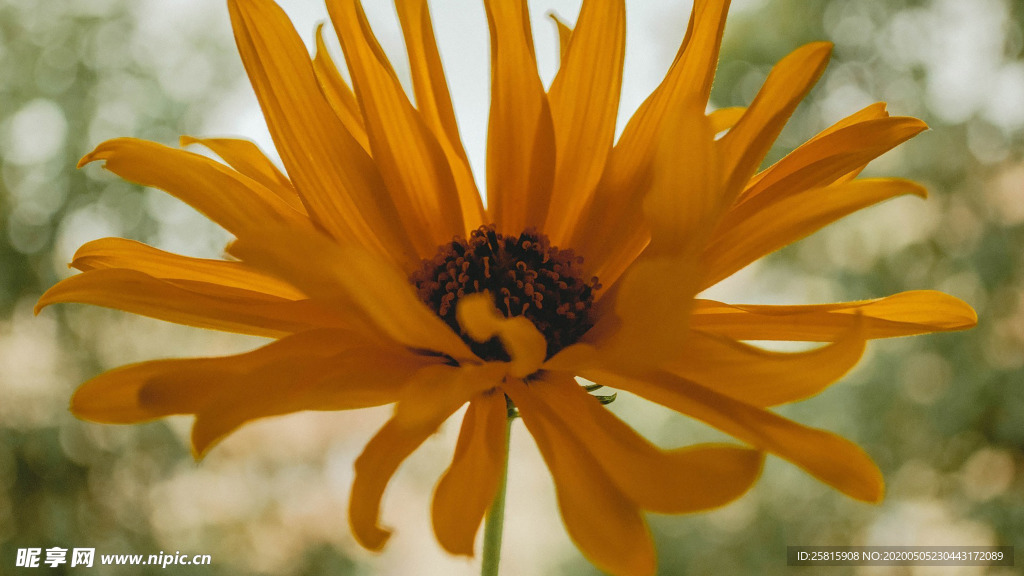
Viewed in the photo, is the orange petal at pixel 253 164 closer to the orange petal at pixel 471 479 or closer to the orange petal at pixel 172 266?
the orange petal at pixel 172 266

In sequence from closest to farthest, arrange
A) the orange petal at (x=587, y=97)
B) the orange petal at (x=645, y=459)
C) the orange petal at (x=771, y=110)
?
the orange petal at (x=645, y=459)
the orange petal at (x=771, y=110)
the orange petal at (x=587, y=97)

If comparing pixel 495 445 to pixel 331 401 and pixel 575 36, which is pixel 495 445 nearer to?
pixel 331 401

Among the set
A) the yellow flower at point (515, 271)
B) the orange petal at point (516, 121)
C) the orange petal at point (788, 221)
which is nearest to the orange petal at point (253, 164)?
the yellow flower at point (515, 271)

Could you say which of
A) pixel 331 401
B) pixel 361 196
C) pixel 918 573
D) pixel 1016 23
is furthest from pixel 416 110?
pixel 1016 23

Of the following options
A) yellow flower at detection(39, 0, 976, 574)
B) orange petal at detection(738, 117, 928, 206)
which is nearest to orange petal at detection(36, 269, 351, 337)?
yellow flower at detection(39, 0, 976, 574)

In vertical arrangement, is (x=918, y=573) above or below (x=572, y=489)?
above

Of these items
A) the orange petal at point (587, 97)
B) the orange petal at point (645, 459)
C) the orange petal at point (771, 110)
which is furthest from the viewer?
the orange petal at point (587, 97)

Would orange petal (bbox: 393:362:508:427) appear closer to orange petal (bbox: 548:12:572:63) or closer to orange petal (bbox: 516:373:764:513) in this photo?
orange petal (bbox: 516:373:764:513)
